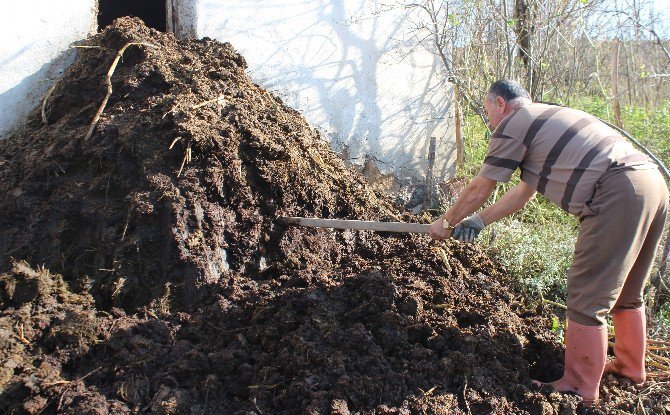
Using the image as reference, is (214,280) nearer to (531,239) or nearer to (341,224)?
(341,224)

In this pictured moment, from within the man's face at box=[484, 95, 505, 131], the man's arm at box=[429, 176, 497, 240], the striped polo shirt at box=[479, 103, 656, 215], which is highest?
the man's face at box=[484, 95, 505, 131]

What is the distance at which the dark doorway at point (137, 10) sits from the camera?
6.13 metres

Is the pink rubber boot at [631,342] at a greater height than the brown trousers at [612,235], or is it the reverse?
the brown trousers at [612,235]

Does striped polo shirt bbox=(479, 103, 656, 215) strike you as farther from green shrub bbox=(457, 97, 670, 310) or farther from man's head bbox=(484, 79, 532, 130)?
green shrub bbox=(457, 97, 670, 310)

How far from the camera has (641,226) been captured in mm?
2953

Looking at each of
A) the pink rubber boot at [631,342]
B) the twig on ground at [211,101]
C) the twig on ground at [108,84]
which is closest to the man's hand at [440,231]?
the pink rubber boot at [631,342]

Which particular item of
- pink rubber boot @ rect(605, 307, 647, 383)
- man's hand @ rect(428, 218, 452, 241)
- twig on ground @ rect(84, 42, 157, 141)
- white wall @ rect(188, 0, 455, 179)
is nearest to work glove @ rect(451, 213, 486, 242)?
man's hand @ rect(428, 218, 452, 241)

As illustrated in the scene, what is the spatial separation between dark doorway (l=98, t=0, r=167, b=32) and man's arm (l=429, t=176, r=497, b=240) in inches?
162

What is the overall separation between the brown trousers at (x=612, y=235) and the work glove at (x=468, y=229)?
561 millimetres

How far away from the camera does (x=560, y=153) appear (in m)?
3.07

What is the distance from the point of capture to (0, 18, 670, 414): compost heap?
2938mm

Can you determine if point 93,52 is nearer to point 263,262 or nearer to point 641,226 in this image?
point 263,262

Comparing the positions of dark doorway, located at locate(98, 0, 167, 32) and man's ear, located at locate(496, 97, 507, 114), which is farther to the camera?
dark doorway, located at locate(98, 0, 167, 32)

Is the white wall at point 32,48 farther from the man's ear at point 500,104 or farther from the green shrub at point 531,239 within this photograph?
the green shrub at point 531,239
